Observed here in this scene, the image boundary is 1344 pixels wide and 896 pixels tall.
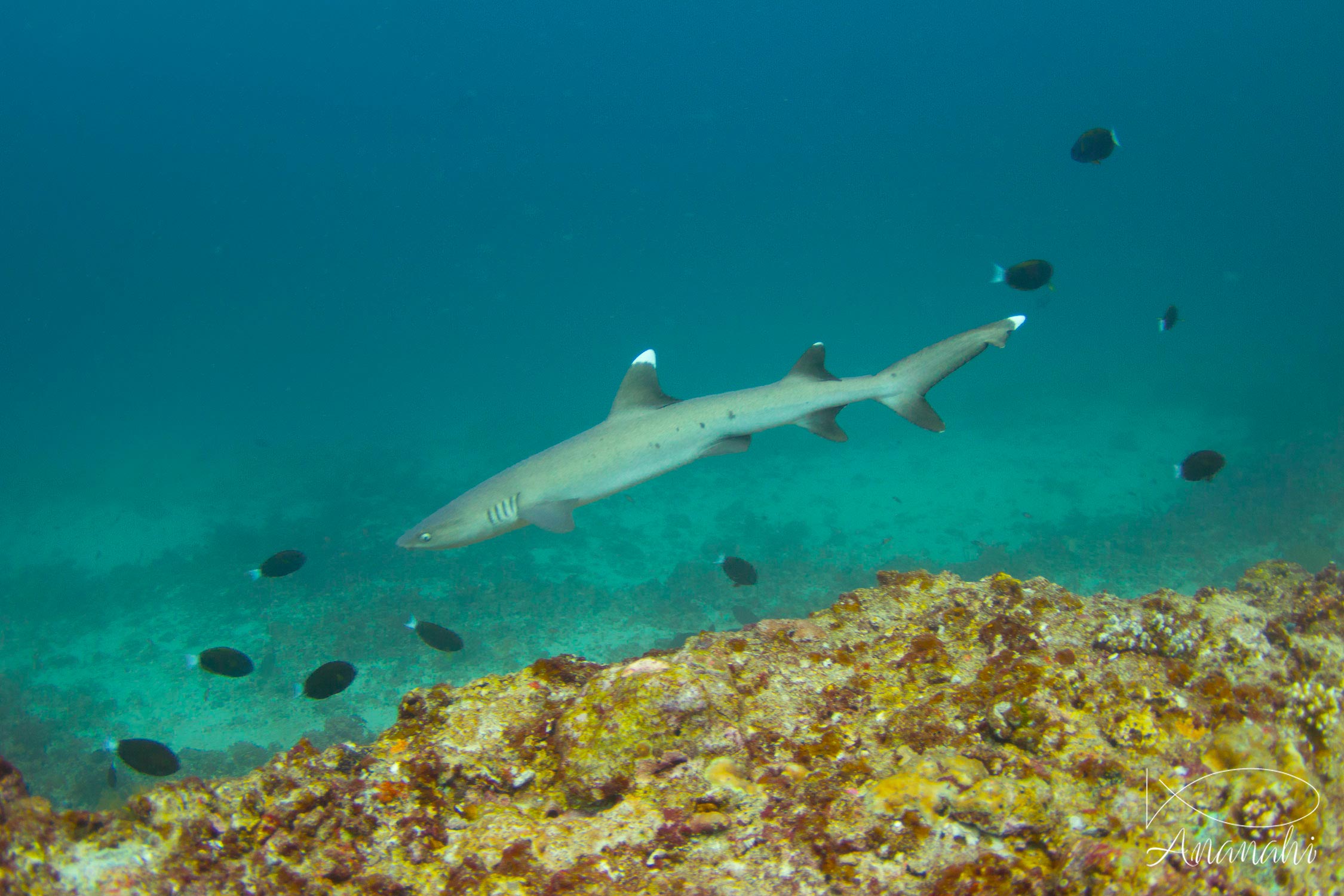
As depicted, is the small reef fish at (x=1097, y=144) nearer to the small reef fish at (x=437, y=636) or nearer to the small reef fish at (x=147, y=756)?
the small reef fish at (x=437, y=636)

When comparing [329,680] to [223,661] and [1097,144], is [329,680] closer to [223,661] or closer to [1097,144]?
[223,661]

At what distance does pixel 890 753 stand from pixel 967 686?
0.44 m

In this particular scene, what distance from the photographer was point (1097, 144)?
972 cm

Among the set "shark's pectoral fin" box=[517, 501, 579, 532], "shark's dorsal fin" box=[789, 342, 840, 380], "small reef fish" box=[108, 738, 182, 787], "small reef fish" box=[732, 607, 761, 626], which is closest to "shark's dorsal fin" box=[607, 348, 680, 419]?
"shark's pectoral fin" box=[517, 501, 579, 532]

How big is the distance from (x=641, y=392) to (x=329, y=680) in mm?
4437

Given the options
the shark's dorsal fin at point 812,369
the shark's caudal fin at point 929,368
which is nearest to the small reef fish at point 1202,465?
the shark's caudal fin at point 929,368

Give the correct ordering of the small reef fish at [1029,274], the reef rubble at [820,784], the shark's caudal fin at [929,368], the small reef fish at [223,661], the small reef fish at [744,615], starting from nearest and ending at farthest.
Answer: the reef rubble at [820,784] < the shark's caudal fin at [929,368] < the small reef fish at [223,661] < the small reef fish at [1029,274] < the small reef fish at [744,615]

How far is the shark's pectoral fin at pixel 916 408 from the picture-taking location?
500cm

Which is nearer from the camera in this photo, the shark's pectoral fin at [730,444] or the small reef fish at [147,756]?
the shark's pectoral fin at [730,444]

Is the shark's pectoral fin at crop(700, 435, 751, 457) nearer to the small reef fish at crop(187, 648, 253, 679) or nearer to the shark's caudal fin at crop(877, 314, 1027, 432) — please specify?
the shark's caudal fin at crop(877, 314, 1027, 432)

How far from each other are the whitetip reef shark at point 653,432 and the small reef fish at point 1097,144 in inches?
298

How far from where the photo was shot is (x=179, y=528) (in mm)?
23891

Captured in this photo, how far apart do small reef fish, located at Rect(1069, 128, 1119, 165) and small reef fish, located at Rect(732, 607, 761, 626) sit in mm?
10354

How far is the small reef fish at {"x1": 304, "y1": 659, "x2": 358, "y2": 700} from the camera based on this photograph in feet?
20.1
